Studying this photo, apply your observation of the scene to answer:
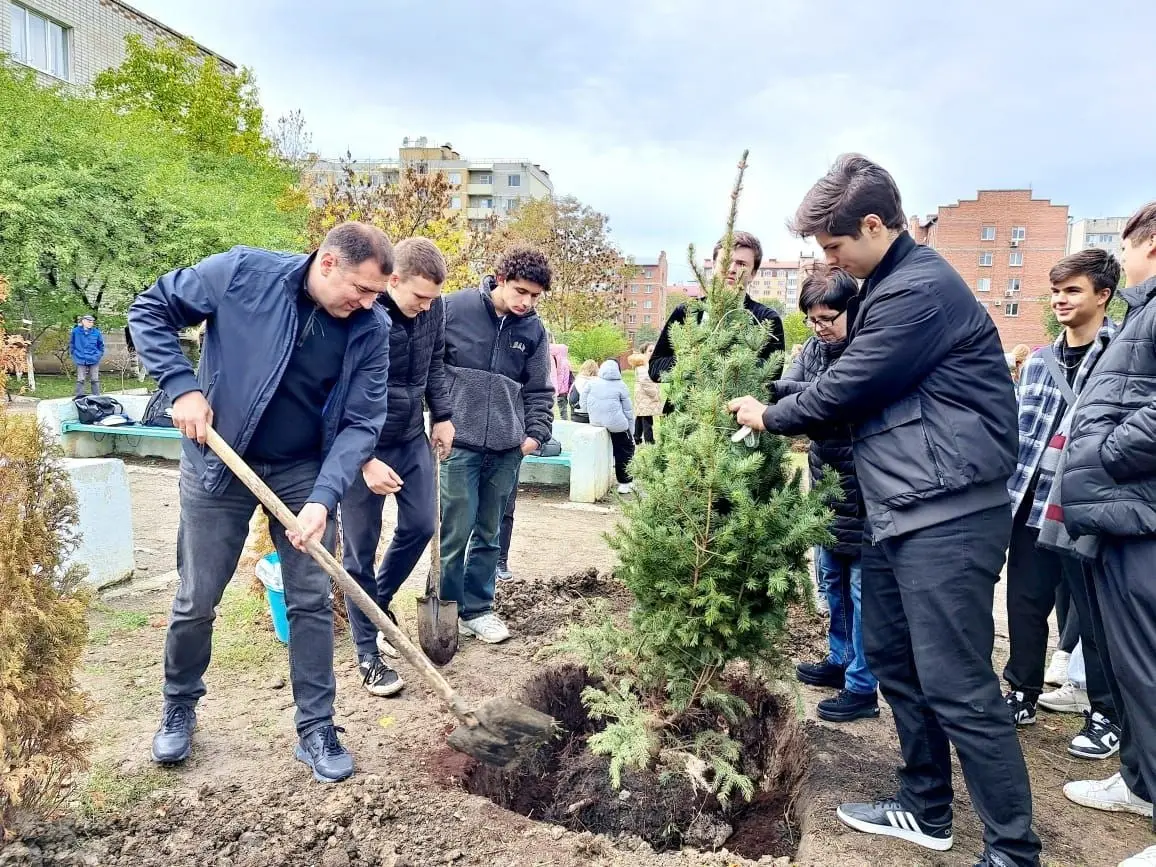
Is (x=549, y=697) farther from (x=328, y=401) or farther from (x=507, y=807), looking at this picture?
(x=328, y=401)

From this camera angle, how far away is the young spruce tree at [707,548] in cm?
282

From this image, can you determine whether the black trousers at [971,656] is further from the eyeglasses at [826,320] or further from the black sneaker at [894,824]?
the eyeglasses at [826,320]

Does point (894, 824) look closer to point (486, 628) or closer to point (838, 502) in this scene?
point (838, 502)

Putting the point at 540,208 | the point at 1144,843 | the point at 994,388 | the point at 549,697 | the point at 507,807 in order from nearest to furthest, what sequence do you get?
the point at 994,388 < the point at 1144,843 < the point at 507,807 < the point at 549,697 < the point at 540,208

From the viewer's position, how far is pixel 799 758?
322 cm

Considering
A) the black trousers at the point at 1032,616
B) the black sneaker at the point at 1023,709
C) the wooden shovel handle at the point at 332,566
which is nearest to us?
the wooden shovel handle at the point at 332,566

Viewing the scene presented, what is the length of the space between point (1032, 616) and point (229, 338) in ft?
12.1

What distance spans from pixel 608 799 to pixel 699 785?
380 millimetres

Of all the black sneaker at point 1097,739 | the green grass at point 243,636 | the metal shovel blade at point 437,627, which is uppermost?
the metal shovel blade at point 437,627

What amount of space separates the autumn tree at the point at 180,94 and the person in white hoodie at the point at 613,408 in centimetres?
2025

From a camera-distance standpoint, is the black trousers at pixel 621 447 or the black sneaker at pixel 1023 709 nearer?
the black sneaker at pixel 1023 709

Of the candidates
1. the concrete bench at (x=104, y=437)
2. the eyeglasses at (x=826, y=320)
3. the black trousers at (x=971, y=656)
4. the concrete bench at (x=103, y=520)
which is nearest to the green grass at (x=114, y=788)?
the concrete bench at (x=103, y=520)

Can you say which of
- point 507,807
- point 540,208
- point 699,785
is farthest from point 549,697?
point 540,208

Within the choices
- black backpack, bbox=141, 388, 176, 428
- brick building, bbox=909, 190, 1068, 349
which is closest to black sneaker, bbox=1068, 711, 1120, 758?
black backpack, bbox=141, 388, 176, 428
